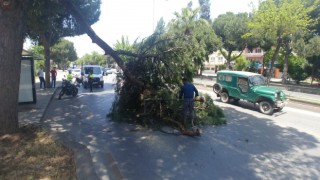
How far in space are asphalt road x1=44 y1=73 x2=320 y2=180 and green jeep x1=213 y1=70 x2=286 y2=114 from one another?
51.2 inches

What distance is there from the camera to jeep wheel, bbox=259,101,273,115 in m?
14.0

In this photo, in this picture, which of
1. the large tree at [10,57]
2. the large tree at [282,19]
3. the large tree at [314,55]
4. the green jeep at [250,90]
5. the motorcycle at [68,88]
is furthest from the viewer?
the large tree at [314,55]

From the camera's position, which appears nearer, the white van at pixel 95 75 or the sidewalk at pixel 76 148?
the sidewalk at pixel 76 148

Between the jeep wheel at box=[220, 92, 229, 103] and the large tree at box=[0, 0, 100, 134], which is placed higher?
the large tree at box=[0, 0, 100, 134]

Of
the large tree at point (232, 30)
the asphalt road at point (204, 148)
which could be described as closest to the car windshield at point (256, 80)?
the asphalt road at point (204, 148)

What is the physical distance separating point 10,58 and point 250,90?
11279mm

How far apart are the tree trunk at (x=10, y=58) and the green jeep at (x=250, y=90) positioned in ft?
36.1

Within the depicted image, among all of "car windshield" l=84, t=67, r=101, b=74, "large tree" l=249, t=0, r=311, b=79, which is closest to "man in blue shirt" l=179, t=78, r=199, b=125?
"car windshield" l=84, t=67, r=101, b=74

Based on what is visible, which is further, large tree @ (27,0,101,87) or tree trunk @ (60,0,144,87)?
large tree @ (27,0,101,87)

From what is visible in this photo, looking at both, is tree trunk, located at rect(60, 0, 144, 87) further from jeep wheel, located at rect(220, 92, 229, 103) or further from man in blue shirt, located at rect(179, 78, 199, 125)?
jeep wheel, located at rect(220, 92, 229, 103)

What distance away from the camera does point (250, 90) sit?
1506 centimetres

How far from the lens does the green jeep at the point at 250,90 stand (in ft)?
46.5

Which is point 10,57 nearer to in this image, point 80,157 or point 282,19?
point 80,157

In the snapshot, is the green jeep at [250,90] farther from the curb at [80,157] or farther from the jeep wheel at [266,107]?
the curb at [80,157]
